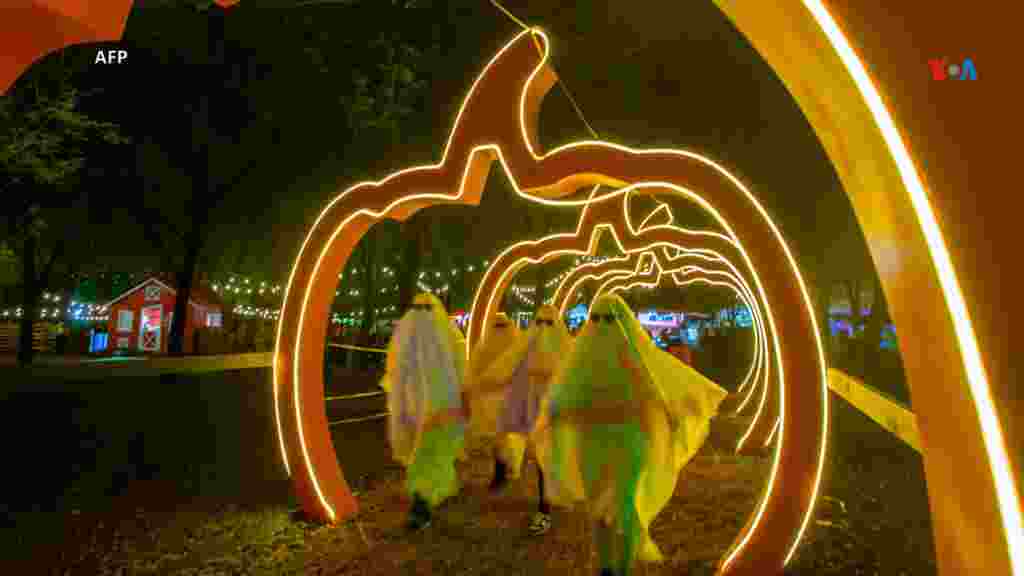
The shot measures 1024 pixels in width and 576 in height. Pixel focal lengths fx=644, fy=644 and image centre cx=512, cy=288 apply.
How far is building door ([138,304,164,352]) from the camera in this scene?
26844 mm

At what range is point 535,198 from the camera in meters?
6.14

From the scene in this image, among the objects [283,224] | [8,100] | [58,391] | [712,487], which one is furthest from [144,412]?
[712,487]

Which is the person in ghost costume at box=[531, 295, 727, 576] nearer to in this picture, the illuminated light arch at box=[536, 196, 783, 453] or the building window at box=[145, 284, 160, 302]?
the illuminated light arch at box=[536, 196, 783, 453]

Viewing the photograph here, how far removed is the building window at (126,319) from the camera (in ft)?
88.4

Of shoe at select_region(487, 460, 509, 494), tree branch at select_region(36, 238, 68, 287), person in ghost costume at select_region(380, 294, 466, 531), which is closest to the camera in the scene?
person in ghost costume at select_region(380, 294, 466, 531)

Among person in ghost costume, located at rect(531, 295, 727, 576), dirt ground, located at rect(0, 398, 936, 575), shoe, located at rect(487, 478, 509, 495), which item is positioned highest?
person in ghost costume, located at rect(531, 295, 727, 576)

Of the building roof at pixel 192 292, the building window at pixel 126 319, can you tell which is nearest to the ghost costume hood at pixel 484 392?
the building roof at pixel 192 292

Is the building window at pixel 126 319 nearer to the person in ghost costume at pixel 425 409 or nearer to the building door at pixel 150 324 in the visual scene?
the building door at pixel 150 324

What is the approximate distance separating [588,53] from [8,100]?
426 inches

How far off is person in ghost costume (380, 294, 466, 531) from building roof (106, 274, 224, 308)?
946 inches

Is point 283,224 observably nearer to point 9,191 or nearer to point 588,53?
point 9,191

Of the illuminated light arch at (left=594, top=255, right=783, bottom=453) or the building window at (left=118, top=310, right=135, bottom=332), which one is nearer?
the illuminated light arch at (left=594, top=255, right=783, bottom=453)

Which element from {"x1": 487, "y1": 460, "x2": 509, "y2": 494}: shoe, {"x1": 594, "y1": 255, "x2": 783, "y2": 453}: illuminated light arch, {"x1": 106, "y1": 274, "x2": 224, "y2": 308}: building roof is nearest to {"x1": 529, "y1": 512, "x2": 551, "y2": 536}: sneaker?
{"x1": 487, "y1": 460, "x2": 509, "y2": 494}: shoe

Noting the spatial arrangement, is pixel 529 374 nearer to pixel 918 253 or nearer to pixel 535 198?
pixel 535 198
